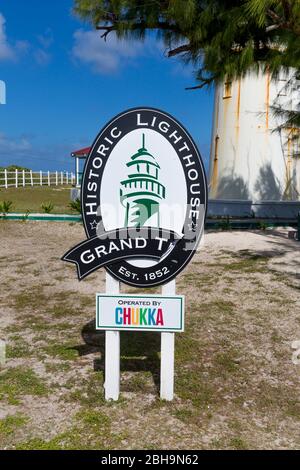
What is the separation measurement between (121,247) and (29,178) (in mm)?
30069

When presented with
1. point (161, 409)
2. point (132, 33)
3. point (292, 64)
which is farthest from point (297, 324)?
point (132, 33)

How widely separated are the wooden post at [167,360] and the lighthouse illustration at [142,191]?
1.84ft

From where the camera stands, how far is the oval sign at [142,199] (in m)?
3.37

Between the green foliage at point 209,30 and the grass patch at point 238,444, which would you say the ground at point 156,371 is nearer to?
the grass patch at point 238,444

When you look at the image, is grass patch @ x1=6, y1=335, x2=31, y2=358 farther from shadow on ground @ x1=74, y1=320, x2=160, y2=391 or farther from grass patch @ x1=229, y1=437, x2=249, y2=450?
grass patch @ x1=229, y1=437, x2=249, y2=450

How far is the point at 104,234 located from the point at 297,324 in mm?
3126

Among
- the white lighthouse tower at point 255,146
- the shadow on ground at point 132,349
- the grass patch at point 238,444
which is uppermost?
the white lighthouse tower at point 255,146

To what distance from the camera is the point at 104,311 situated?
11.3 ft

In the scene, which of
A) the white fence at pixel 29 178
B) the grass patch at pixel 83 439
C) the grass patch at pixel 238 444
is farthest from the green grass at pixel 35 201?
the grass patch at pixel 238 444

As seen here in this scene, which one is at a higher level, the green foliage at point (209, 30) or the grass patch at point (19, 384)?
the green foliage at point (209, 30)

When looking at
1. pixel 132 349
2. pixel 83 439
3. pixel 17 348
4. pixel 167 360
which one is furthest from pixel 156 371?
pixel 17 348
